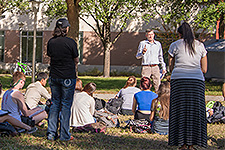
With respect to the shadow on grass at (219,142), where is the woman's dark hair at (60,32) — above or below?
above

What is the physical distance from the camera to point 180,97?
17.7 feet

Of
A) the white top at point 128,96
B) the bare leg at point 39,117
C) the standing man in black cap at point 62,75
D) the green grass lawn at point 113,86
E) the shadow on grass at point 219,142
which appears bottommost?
the green grass lawn at point 113,86

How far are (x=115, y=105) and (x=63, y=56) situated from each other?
3.41 m

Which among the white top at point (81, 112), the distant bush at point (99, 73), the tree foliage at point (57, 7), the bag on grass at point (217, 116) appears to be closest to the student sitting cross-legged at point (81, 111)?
the white top at point (81, 112)

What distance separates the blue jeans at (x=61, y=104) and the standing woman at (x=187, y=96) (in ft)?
5.12

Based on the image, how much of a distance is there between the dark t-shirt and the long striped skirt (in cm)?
163

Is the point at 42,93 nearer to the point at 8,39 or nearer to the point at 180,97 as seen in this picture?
the point at 180,97

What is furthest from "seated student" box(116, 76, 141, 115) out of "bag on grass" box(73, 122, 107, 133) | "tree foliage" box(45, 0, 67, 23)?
"tree foliage" box(45, 0, 67, 23)

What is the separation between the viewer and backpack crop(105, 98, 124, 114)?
8.80 metres

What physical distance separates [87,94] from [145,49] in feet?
8.54

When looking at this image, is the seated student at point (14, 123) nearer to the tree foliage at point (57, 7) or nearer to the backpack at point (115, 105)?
the backpack at point (115, 105)

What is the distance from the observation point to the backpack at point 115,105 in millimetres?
8797

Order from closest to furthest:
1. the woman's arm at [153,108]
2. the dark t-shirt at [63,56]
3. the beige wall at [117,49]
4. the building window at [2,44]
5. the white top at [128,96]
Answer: the dark t-shirt at [63,56], the woman's arm at [153,108], the white top at [128,96], the beige wall at [117,49], the building window at [2,44]

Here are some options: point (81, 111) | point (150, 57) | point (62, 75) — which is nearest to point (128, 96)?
point (150, 57)
